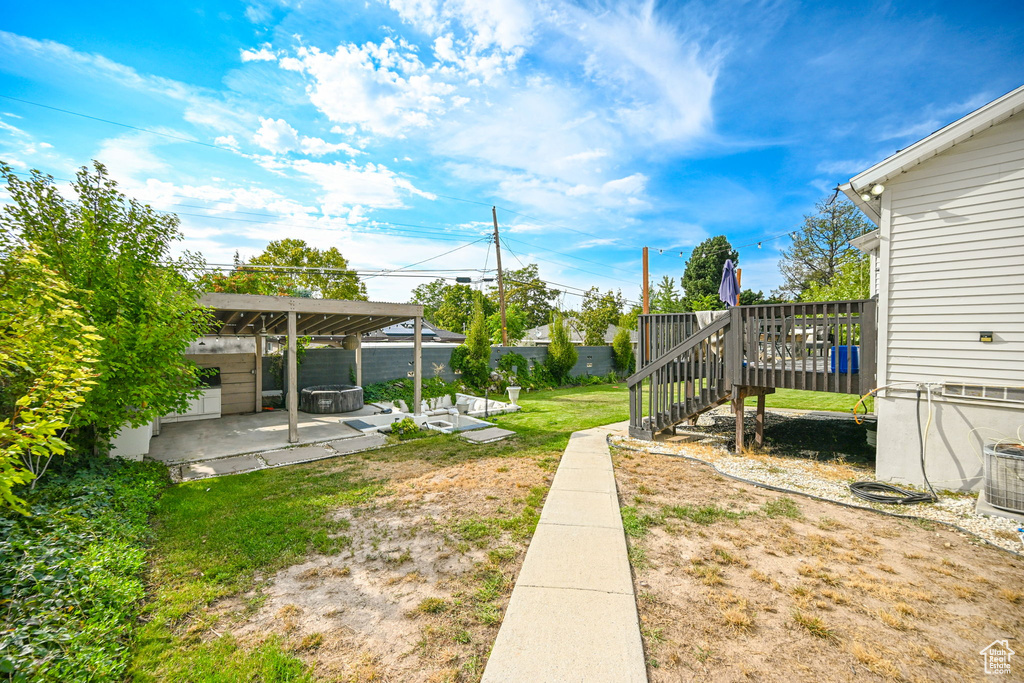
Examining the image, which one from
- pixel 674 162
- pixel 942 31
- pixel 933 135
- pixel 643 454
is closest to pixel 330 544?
pixel 643 454

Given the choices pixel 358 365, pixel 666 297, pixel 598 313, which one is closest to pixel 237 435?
pixel 358 365

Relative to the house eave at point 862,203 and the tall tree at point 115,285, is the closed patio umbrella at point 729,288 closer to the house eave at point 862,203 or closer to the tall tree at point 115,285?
the house eave at point 862,203

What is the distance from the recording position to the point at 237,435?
7.68 meters

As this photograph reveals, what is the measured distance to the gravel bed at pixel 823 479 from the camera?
3854mm

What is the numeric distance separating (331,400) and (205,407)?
102 inches

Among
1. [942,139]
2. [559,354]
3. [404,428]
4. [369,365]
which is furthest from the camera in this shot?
[559,354]

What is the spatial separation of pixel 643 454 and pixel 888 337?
3.54 metres

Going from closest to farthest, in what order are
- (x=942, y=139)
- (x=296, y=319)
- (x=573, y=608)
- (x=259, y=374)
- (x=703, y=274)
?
(x=573, y=608) < (x=942, y=139) < (x=296, y=319) < (x=259, y=374) < (x=703, y=274)

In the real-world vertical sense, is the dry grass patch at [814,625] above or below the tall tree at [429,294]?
below

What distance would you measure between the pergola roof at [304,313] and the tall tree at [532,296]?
2982 centimetres

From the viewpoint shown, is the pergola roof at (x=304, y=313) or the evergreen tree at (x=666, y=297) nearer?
the pergola roof at (x=304, y=313)

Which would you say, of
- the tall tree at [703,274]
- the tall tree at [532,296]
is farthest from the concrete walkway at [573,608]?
the tall tree at [532,296]
